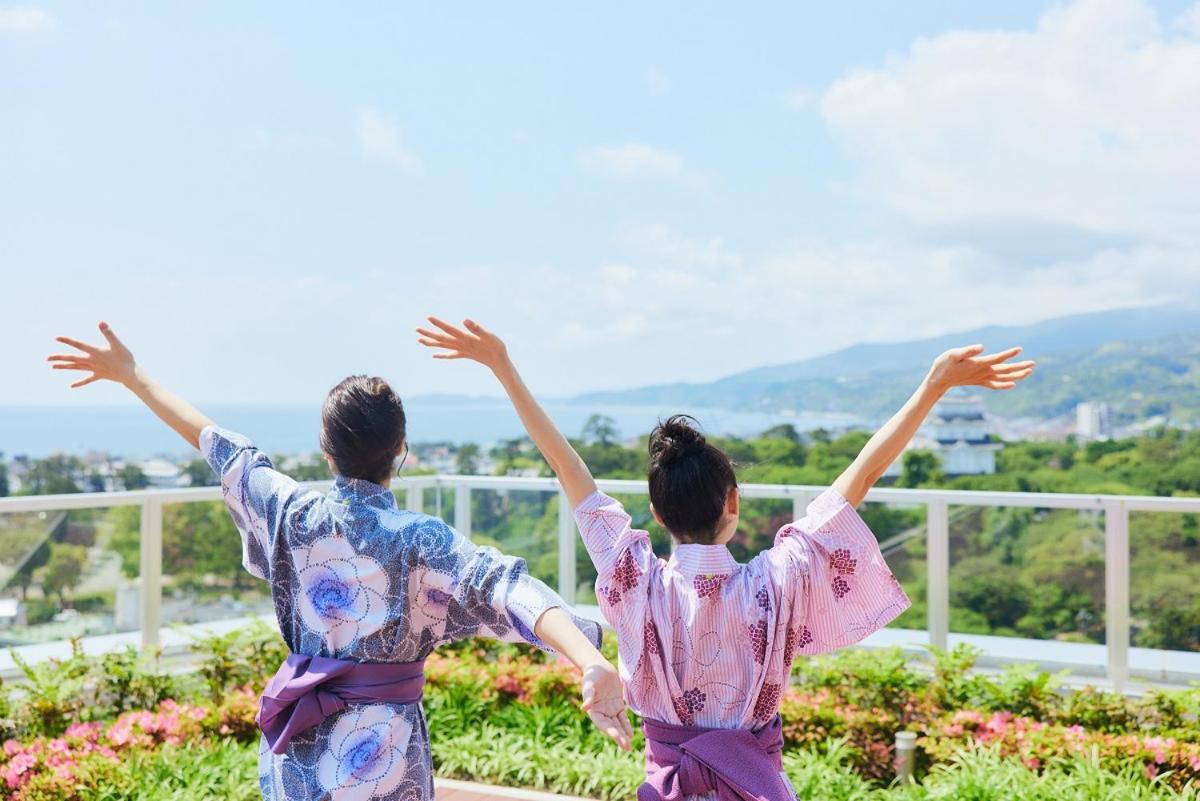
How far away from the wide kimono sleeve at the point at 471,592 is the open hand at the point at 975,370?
31.0 inches

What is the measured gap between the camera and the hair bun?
1941 millimetres

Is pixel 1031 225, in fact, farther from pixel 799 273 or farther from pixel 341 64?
pixel 341 64

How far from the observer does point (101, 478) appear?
15.6 m

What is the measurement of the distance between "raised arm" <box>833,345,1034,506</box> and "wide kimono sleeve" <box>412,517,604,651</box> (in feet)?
1.81

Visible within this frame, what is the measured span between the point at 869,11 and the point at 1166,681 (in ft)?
62.3

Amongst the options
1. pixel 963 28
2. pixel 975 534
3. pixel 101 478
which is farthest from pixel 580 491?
pixel 963 28

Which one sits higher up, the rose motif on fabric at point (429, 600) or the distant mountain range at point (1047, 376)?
the distant mountain range at point (1047, 376)

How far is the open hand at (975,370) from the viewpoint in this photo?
1960 mm

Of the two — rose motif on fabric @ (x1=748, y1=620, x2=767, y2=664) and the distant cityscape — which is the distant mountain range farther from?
rose motif on fabric @ (x1=748, y1=620, x2=767, y2=664)

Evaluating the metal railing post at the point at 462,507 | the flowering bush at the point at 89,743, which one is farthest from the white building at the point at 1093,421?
the flowering bush at the point at 89,743

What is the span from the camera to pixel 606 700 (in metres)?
1.69

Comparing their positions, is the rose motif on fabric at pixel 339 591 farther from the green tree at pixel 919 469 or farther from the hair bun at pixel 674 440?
the green tree at pixel 919 469

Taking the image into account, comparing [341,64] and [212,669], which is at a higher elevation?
[341,64]

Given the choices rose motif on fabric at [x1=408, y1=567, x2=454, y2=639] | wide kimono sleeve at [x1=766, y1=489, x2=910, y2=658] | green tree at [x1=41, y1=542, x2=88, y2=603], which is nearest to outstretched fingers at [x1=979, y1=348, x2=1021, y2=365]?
wide kimono sleeve at [x1=766, y1=489, x2=910, y2=658]
